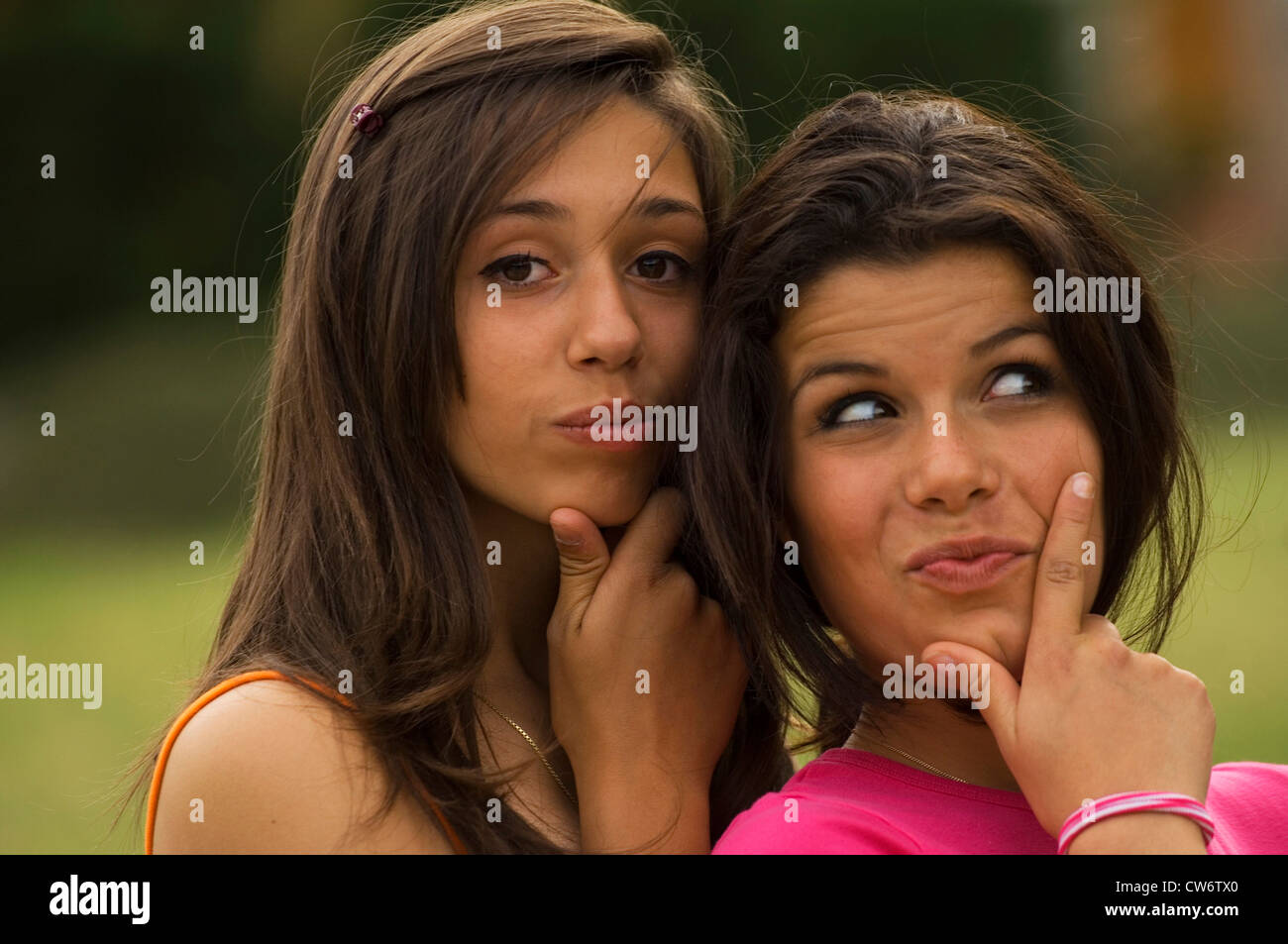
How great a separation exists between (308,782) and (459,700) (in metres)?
0.35

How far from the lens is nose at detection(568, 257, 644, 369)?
260cm

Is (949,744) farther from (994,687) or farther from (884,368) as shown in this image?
(884,368)

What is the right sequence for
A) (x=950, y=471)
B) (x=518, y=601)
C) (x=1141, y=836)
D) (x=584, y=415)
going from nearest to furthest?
(x=1141, y=836)
(x=950, y=471)
(x=584, y=415)
(x=518, y=601)

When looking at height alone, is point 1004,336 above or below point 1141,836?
above

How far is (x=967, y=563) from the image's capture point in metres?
2.33

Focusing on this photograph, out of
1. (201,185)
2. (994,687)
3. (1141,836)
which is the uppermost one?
(201,185)

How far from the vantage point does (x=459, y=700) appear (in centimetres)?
269

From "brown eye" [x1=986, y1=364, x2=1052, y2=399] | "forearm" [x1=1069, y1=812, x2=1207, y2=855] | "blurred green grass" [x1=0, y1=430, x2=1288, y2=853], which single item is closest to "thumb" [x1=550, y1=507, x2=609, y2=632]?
"brown eye" [x1=986, y1=364, x2=1052, y2=399]

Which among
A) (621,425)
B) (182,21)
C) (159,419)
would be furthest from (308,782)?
(182,21)

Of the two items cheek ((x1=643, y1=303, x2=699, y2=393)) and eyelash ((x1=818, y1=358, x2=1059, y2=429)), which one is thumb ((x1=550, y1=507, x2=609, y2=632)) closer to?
cheek ((x1=643, y1=303, x2=699, y2=393))

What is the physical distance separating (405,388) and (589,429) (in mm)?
338

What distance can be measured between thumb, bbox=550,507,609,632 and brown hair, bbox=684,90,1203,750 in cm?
20

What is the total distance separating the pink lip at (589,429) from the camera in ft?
8.63

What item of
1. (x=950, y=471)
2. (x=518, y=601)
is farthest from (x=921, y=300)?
(x=518, y=601)
